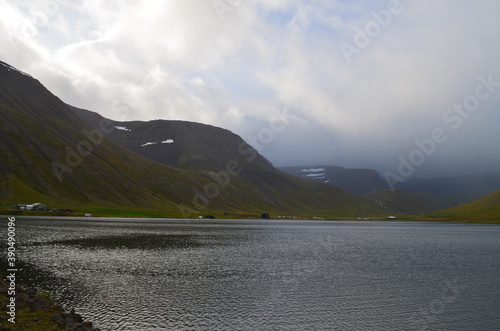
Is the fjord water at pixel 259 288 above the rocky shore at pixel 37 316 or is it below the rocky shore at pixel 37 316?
below

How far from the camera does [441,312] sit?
40438mm

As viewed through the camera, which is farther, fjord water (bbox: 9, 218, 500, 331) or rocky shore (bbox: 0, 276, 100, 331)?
fjord water (bbox: 9, 218, 500, 331)

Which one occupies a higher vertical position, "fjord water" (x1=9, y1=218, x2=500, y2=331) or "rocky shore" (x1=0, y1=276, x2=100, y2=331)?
"rocky shore" (x1=0, y1=276, x2=100, y2=331)

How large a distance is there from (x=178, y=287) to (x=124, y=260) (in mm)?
22801

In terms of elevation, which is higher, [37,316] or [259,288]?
[37,316]

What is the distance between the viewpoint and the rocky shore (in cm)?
2719

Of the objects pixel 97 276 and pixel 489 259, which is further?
pixel 489 259

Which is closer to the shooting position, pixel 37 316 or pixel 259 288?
pixel 37 316

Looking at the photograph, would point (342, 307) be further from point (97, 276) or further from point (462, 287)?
point (97, 276)

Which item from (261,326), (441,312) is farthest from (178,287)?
(441,312)

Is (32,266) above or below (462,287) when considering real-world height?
above

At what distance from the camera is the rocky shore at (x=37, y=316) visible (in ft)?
89.2

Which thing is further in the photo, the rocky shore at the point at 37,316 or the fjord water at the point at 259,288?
the fjord water at the point at 259,288

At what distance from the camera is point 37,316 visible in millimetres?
30047
